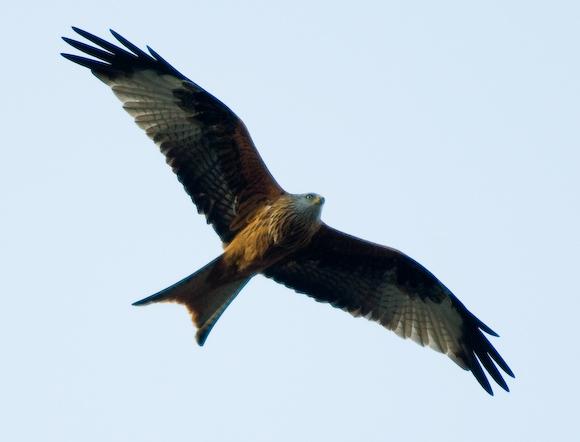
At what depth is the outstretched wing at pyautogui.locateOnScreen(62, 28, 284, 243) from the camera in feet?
41.3

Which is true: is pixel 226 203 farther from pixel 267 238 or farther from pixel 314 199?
pixel 314 199

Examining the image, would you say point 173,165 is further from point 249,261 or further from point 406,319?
point 406,319

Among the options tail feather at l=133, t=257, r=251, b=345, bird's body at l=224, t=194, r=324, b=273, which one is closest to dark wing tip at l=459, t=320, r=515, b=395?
bird's body at l=224, t=194, r=324, b=273

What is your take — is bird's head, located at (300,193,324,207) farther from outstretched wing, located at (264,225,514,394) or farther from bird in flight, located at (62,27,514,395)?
outstretched wing, located at (264,225,514,394)

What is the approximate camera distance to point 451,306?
44.8 ft

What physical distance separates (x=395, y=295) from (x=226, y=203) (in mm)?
2110

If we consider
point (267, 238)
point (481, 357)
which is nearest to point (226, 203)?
point (267, 238)

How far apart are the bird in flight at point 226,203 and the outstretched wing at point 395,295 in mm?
17

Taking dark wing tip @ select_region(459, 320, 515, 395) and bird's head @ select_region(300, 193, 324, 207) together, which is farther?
dark wing tip @ select_region(459, 320, 515, 395)

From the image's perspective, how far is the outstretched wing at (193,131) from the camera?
41.3ft

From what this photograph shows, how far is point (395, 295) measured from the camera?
535 inches

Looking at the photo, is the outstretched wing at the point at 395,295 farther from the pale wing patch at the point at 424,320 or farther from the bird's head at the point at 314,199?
the bird's head at the point at 314,199

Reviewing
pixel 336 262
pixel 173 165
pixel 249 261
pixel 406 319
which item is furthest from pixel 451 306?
pixel 173 165

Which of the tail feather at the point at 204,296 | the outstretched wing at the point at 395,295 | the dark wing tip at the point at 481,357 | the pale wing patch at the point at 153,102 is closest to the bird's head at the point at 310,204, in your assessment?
the outstretched wing at the point at 395,295
